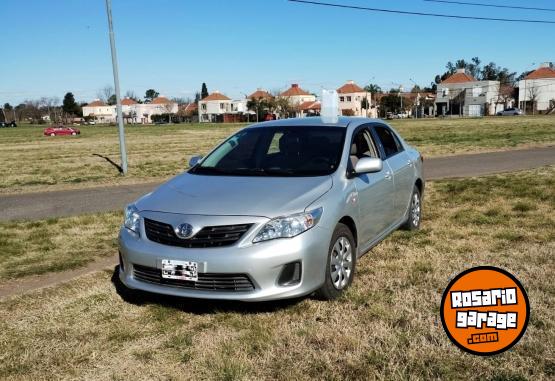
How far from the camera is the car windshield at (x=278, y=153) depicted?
4.81 m

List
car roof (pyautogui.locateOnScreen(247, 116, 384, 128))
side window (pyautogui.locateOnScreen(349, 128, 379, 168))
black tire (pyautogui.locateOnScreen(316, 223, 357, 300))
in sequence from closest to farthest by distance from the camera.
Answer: black tire (pyautogui.locateOnScreen(316, 223, 357, 300)) < side window (pyautogui.locateOnScreen(349, 128, 379, 168)) < car roof (pyautogui.locateOnScreen(247, 116, 384, 128))

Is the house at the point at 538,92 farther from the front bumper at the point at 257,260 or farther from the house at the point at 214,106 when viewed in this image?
the front bumper at the point at 257,260

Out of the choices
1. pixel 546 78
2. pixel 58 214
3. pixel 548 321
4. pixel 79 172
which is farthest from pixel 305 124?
pixel 546 78

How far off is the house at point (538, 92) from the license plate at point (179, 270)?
100m

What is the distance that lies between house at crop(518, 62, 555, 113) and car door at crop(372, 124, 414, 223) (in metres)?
97.0

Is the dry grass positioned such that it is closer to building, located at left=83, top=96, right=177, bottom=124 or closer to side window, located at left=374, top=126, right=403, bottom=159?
side window, located at left=374, top=126, right=403, bottom=159

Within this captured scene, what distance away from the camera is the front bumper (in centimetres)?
372

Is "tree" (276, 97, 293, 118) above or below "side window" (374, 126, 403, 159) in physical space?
above

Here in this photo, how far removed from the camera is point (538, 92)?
93.2 meters

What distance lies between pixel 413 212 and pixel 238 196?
124 inches

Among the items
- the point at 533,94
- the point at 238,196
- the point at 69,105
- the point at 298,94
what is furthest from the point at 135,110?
the point at 238,196

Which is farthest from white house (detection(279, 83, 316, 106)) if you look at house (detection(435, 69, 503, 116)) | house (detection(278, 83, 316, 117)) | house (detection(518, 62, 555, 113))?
house (detection(518, 62, 555, 113))

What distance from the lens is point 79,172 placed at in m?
15.9

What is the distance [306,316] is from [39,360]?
6.22 ft
